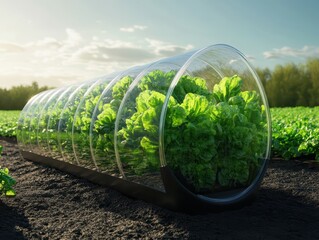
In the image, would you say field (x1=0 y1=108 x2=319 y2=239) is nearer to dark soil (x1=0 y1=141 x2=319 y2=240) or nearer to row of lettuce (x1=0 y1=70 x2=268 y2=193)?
dark soil (x1=0 y1=141 x2=319 y2=240)

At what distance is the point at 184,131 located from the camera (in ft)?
14.9

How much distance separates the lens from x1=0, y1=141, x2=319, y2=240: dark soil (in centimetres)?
426

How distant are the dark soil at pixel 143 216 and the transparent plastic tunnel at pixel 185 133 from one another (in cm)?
19

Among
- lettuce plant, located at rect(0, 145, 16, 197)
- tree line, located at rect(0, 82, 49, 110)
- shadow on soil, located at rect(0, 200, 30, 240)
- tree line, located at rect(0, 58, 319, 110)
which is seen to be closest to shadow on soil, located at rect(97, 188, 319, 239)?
shadow on soil, located at rect(0, 200, 30, 240)

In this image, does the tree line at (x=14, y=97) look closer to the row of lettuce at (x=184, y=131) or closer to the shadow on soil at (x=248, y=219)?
the row of lettuce at (x=184, y=131)

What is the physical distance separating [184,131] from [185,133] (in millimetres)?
26

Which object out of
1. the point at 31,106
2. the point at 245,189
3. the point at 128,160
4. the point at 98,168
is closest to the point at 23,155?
the point at 31,106

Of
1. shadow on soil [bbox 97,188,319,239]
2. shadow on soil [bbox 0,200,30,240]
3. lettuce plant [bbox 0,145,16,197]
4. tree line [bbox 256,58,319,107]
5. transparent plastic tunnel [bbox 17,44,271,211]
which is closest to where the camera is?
shadow on soil [bbox 97,188,319,239]

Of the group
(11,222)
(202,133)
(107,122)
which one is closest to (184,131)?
(202,133)

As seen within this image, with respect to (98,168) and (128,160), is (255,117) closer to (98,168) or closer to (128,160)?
(128,160)

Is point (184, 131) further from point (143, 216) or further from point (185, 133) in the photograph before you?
point (143, 216)

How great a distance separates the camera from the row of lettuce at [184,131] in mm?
4539

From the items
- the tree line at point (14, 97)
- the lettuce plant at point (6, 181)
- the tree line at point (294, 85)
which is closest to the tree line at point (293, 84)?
the tree line at point (294, 85)

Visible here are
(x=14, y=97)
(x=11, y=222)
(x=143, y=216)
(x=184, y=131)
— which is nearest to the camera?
(x=184, y=131)
